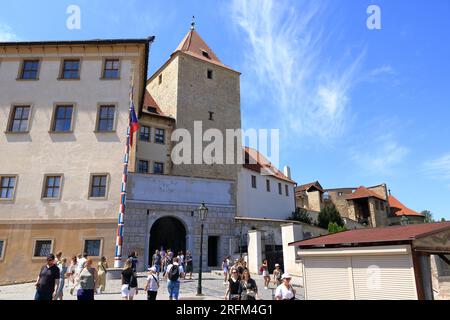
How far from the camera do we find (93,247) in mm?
19906

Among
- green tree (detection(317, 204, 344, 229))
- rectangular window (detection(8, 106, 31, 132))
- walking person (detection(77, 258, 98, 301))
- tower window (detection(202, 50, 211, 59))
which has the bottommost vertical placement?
walking person (detection(77, 258, 98, 301))

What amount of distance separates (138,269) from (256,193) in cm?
2228

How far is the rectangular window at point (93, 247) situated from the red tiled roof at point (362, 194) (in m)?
49.2

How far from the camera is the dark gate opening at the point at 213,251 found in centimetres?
2422

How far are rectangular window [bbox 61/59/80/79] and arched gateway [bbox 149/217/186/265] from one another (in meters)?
11.4

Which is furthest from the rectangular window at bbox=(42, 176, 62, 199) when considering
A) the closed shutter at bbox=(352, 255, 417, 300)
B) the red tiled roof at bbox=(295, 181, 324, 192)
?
the red tiled roof at bbox=(295, 181, 324, 192)

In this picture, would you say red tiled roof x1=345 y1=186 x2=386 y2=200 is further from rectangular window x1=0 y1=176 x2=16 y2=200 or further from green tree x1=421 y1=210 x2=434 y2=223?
rectangular window x1=0 y1=176 x2=16 y2=200

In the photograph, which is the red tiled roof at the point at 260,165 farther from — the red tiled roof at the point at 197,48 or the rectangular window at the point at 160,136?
the red tiled roof at the point at 197,48

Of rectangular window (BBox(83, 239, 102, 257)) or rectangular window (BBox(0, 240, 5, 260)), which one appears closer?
rectangular window (BBox(0, 240, 5, 260))

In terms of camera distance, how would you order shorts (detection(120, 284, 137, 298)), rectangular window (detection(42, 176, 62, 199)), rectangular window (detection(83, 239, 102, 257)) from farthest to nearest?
1. rectangular window (detection(42, 176, 62, 199))
2. rectangular window (detection(83, 239, 102, 257))
3. shorts (detection(120, 284, 137, 298))

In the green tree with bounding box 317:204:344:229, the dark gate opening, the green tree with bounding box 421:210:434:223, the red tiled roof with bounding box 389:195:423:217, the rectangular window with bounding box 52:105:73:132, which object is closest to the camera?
the rectangular window with bounding box 52:105:73:132

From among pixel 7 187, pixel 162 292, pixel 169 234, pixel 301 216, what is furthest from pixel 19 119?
pixel 301 216

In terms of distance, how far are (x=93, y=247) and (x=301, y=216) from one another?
3150 centimetres

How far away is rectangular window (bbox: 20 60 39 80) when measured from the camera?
2286 centimetres
